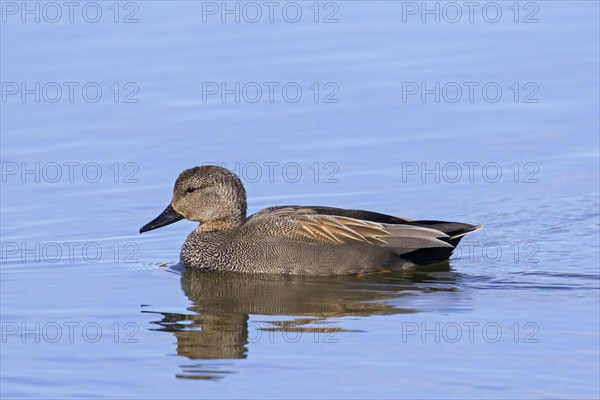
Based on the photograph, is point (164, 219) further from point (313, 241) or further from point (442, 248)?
point (442, 248)

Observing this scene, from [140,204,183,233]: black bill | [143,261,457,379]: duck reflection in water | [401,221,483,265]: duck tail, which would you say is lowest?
[143,261,457,379]: duck reflection in water

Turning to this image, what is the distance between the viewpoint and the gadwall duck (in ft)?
45.0

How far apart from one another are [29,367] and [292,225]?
3951 mm

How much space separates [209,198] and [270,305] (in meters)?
2.09

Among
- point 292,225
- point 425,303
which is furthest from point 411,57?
point 425,303

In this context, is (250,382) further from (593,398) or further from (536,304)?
(536,304)

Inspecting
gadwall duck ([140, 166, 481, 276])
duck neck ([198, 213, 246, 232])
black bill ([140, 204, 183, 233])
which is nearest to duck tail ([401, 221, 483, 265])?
gadwall duck ([140, 166, 481, 276])

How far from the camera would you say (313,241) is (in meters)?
13.8

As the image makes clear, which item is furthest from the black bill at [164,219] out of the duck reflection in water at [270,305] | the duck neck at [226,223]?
the duck reflection in water at [270,305]

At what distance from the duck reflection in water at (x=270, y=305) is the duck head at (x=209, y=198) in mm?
657

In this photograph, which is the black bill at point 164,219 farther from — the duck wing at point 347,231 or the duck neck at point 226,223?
the duck wing at point 347,231

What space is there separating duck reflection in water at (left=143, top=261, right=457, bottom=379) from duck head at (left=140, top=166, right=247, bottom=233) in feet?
2.16

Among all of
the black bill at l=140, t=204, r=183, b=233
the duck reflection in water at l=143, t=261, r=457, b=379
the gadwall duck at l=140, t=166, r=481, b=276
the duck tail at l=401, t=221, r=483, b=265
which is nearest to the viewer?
the duck reflection in water at l=143, t=261, r=457, b=379

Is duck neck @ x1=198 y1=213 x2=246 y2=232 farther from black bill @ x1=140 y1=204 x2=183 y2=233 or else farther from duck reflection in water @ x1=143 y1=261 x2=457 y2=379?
duck reflection in water @ x1=143 y1=261 x2=457 y2=379
